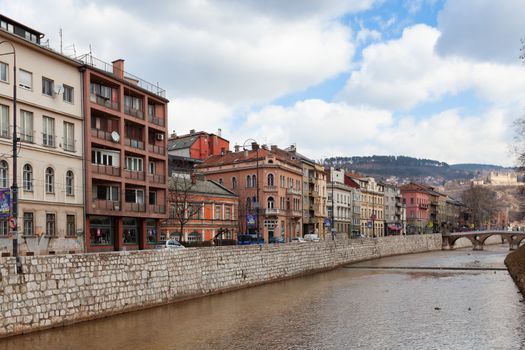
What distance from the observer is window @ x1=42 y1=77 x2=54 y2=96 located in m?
43.4

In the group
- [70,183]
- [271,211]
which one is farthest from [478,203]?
[70,183]

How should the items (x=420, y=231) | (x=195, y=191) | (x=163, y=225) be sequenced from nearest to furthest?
(x=163, y=225), (x=195, y=191), (x=420, y=231)

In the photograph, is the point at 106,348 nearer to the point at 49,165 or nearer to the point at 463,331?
the point at 463,331

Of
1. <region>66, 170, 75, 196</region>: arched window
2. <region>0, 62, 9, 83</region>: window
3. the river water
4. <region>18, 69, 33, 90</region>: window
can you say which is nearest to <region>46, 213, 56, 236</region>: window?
<region>66, 170, 75, 196</region>: arched window

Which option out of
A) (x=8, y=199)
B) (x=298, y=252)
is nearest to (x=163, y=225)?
(x=298, y=252)

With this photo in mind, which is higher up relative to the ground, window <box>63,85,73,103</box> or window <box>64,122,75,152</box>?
window <box>63,85,73,103</box>

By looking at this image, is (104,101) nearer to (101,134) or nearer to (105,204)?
(101,134)

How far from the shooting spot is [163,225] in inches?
2598

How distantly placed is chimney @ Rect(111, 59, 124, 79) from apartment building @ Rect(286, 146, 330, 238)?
48.5 metres

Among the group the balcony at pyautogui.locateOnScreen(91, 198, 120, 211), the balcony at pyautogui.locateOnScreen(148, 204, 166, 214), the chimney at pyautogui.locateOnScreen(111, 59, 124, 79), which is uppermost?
the chimney at pyautogui.locateOnScreen(111, 59, 124, 79)

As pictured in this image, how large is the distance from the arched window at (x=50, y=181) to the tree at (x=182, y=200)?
66.4 ft

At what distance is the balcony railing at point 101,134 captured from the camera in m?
48.7

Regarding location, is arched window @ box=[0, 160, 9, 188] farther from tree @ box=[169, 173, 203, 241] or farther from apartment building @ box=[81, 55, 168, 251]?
tree @ box=[169, 173, 203, 241]

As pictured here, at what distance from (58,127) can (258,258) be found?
19.4 meters
